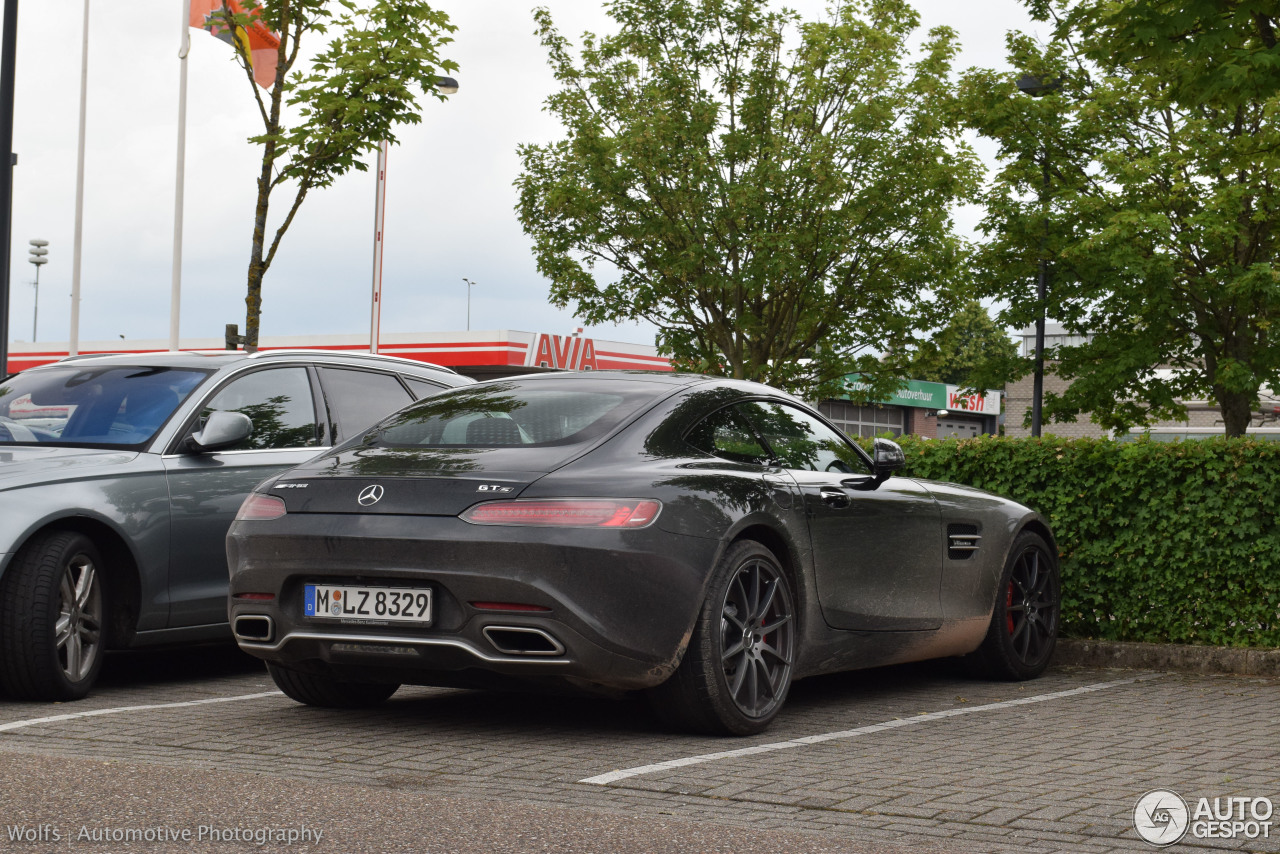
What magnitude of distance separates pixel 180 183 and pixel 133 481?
17.4 m

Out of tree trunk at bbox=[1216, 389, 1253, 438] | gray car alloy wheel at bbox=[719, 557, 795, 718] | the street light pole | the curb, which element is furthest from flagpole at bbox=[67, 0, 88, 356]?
gray car alloy wheel at bbox=[719, 557, 795, 718]

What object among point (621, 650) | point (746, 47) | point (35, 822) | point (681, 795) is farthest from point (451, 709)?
point (746, 47)

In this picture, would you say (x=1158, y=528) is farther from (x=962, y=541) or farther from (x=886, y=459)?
(x=886, y=459)

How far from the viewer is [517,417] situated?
19.8 feet

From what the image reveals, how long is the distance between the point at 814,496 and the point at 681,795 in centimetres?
210

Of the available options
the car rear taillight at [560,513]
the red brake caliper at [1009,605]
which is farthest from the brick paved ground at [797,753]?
the car rear taillight at [560,513]

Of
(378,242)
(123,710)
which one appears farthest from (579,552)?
(378,242)

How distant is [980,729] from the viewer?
6.25 meters

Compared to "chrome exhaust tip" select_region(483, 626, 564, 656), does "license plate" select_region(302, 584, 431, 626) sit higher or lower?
higher

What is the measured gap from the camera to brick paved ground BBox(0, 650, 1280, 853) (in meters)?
4.38

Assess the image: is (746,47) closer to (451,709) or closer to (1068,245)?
(1068,245)
